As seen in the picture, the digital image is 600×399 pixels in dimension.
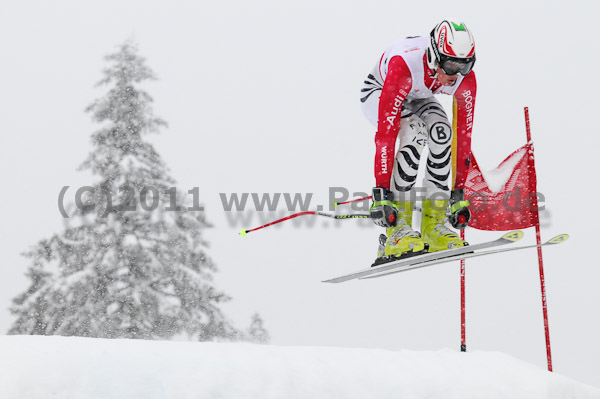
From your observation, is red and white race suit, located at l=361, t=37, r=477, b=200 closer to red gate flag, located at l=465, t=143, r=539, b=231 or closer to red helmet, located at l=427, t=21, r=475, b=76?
red helmet, located at l=427, t=21, r=475, b=76

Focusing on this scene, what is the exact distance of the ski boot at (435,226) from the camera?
222 inches

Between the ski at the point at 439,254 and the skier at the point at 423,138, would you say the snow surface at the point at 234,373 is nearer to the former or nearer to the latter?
the ski at the point at 439,254

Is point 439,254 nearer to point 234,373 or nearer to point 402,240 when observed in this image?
point 402,240

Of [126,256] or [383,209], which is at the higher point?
[383,209]

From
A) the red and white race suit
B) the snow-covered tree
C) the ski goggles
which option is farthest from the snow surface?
the snow-covered tree

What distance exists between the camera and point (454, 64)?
17.7 feet

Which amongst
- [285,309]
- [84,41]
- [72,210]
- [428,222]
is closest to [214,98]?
[84,41]

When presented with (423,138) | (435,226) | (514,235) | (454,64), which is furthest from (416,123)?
(514,235)

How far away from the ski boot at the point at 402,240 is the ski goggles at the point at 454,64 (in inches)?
45.3

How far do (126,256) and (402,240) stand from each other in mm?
9521

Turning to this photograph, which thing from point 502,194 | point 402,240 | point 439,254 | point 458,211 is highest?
point 502,194

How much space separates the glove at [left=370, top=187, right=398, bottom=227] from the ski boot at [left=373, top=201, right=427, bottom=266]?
0.23 feet

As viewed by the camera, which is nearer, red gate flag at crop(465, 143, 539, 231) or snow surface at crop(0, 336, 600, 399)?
snow surface at crop(0, 336, 600, 399)

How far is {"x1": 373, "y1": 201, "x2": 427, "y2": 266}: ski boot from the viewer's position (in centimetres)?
547
